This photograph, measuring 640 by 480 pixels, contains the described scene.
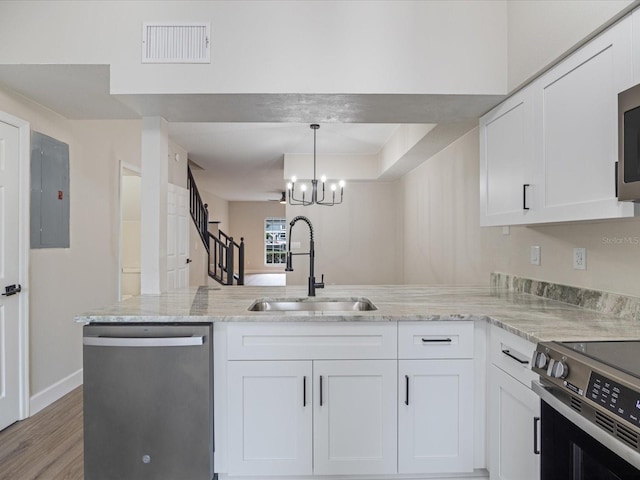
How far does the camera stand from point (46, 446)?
2521 millimetres

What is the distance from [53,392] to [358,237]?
516cm

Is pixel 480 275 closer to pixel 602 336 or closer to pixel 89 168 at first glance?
pixel 602 336

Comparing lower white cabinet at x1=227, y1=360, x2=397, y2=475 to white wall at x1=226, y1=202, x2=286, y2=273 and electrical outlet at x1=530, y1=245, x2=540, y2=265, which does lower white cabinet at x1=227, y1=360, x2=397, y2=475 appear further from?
white wall at x1=226, y1=202, x2=286, y2=273

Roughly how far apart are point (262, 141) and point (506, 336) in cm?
460

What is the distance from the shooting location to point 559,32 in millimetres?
1733

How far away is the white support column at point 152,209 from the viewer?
262 centimetres

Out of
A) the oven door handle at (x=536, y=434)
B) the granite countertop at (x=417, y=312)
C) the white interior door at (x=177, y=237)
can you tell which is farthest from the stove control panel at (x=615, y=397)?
the white interior door at (x=177, y=237)

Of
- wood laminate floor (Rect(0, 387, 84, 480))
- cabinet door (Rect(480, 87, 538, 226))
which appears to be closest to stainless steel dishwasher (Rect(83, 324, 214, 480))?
wood laminate floor (Rect(0, 387, 84, 480))

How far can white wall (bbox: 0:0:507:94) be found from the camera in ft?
7.25

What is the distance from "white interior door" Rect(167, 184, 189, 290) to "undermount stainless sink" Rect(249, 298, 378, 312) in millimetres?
2582

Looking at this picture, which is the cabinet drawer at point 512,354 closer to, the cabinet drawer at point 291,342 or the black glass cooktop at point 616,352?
the black glass cooktop at point 616,352

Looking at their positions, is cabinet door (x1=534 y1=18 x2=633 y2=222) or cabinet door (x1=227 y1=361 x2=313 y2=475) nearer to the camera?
cabinet door (x1=534 y1=18 x2=633 y2=222)

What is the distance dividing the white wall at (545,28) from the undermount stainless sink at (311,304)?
5.03ft

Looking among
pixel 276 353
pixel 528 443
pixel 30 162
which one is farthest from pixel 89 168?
pixel 528 443
